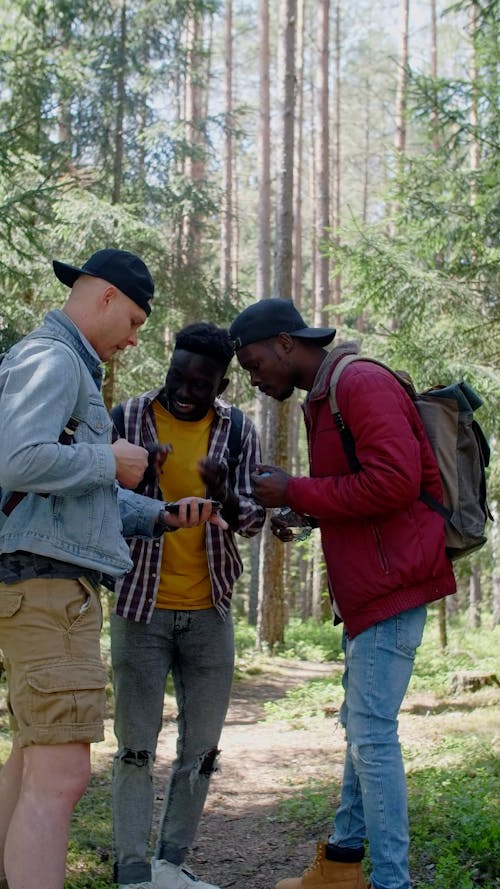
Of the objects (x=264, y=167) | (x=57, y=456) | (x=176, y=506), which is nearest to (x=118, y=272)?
(x=57, y=456)

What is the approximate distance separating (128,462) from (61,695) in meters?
0.77

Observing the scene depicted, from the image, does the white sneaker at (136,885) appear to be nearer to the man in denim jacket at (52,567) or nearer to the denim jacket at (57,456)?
the man in denim jacket at (52,567)

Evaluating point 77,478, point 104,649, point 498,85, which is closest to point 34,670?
point 77,478

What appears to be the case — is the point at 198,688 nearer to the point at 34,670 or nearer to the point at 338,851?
the point at 338,851

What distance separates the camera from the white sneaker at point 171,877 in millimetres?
3787

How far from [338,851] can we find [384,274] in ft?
29.4

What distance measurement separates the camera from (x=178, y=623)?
3.84 metres

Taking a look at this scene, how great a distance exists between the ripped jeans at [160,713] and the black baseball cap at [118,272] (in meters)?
1.40

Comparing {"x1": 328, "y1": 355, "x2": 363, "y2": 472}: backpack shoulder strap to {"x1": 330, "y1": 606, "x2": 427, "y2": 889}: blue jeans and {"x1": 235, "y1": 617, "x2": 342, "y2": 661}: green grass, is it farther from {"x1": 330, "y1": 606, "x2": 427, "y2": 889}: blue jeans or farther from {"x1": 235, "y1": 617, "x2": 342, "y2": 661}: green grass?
{"x1": 235, "y1": 617, "x2": 342, "y2": 661}: green grass

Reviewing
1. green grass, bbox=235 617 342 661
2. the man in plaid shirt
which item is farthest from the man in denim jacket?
green grass, bbox=235 617 342 661

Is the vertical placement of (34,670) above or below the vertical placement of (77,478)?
below

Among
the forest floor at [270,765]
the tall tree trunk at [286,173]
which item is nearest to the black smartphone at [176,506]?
the forest floor at [270,765]

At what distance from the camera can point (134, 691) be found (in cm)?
380

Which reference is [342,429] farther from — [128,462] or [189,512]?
[128,462]
